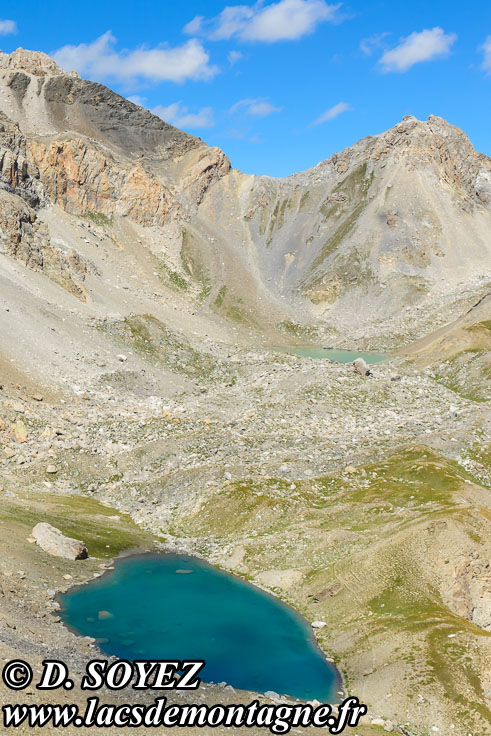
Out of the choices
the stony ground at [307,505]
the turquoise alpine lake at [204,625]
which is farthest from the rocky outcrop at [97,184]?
the turquoise alpine lake at [204,625]

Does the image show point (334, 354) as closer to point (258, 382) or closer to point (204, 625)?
point (258, 382)

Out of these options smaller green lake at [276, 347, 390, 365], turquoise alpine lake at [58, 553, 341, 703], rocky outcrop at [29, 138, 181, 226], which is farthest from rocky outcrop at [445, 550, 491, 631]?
rocky outcrop at [29, 138, 181, 226]

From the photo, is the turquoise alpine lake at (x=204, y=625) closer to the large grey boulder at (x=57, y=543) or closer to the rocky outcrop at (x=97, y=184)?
the large grey boulder at (x=57, y=543)

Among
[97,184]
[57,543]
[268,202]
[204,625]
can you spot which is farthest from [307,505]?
[268,202]

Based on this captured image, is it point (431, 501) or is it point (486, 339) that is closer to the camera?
point (431, 501)

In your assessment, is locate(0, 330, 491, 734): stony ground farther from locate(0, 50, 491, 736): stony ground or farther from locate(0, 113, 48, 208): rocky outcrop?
locate(0, 113, 48, 208): rocky outcrop

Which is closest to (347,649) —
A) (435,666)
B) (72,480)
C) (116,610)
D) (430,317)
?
(435,666)

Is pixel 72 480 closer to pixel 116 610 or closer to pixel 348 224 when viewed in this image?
pixel 116 610
